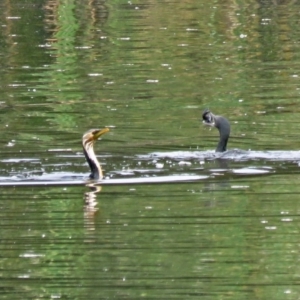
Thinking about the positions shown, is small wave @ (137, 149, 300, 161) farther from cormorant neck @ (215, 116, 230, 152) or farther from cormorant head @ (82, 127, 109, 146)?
cormorant head @ (82, 127, 109, 146)

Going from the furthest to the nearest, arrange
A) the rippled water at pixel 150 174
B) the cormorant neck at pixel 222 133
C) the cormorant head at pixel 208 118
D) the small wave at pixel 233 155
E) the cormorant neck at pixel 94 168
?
the cormorant head at pixel 208 118 < the cormorant neck at pixel 222 133 < the small wave at pixel 233 155 < the cormorant neck at pixel 94 168 < the rippled water at pixel 150 174

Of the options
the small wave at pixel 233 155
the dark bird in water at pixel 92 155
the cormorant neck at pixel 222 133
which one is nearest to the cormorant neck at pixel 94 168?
the dark bird in water at pixel 92 155

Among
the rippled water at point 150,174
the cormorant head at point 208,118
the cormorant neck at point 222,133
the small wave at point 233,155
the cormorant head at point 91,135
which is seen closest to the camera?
the rippled water at point 150,174

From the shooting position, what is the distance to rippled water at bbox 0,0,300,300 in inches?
379

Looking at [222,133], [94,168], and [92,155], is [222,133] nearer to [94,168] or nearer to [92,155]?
[92,155]

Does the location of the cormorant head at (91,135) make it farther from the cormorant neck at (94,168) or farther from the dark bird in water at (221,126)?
the dark bird in water at (221,126)

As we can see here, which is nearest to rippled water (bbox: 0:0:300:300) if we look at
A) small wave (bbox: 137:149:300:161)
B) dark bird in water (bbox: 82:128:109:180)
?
small wave (bbox: 137:149:300:161)

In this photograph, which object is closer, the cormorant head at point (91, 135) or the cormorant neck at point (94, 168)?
the cormorant neck at point (94, 168)

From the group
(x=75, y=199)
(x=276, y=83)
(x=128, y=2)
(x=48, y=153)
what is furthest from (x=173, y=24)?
(x=75, y=199)

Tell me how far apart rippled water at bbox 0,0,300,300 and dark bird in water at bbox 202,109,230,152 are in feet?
0.54

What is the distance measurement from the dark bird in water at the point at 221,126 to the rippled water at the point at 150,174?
17cm

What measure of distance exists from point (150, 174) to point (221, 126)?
1915 mm

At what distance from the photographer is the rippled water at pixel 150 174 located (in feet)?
31.6

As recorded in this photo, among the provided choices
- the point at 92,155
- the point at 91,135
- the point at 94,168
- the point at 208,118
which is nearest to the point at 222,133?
the point at 208,118
